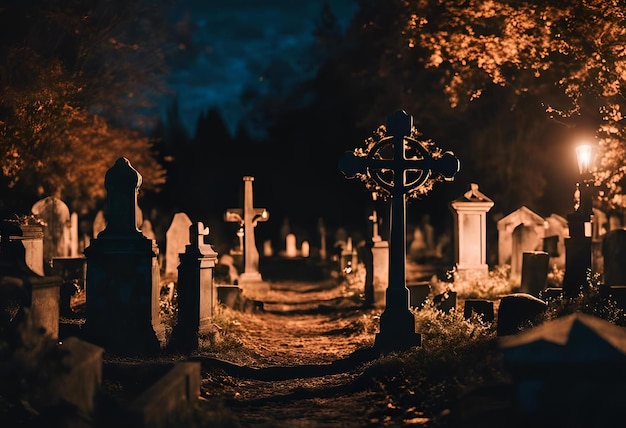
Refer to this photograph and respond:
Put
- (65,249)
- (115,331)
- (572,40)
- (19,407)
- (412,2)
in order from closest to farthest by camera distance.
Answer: (19,407) → (115,331) → (572,40) → (412,2) → (65,249)

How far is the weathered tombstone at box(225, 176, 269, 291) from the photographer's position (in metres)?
21.0

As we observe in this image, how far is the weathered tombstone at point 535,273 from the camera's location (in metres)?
14.7

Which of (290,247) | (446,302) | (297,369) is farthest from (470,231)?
(290,247)

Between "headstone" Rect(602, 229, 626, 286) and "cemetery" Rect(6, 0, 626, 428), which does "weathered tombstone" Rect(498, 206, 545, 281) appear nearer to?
"cemetery" Rect(6, 0, 626, 428)

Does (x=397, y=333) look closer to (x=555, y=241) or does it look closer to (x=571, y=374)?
(x=571, y=374)

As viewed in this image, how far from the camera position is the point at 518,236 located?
728 inches

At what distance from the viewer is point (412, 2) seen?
17.0 metres

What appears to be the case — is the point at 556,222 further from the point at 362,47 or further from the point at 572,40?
the point at 362,47

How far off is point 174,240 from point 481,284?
838cm

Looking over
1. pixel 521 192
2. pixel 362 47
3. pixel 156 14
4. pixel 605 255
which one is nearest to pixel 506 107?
pixel 521 192

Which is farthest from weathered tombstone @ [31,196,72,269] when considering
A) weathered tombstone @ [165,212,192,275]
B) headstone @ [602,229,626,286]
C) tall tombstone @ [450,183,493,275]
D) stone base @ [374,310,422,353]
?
headstone @ [602,229,626,286]

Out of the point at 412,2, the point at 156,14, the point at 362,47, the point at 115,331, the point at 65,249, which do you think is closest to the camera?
the point at 115,331

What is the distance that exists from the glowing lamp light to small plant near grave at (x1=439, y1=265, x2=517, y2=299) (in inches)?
146

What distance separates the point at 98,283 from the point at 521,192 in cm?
2261
